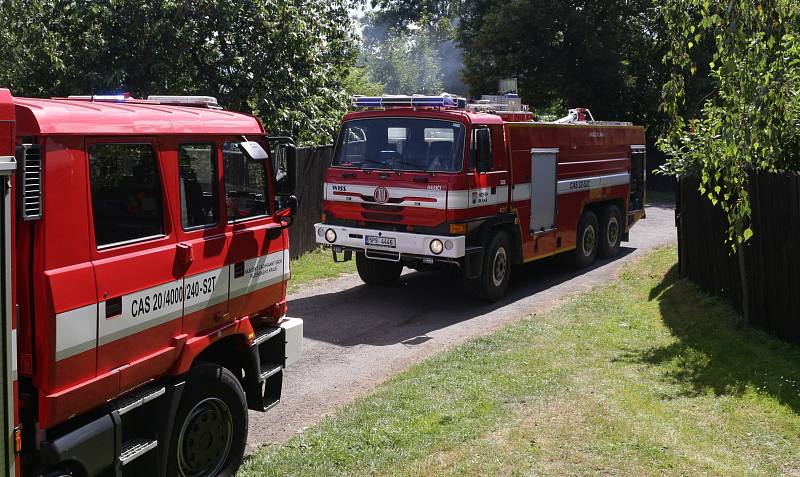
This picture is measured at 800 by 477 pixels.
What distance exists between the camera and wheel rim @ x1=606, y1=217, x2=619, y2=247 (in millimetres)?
16547

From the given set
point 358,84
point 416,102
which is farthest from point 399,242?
point 358,84

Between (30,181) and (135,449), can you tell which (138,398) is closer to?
(135,449)

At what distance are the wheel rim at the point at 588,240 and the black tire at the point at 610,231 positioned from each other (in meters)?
0.47

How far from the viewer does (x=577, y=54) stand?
31.3 metres

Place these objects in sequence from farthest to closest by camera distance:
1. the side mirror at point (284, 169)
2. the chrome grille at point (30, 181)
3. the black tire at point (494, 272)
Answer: the black tire at point (494, 272), the side mirror at point (284, 169), the chrome grille at point (30, 181)

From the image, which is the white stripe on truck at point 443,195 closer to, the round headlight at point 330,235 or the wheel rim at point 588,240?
the round headlight at point 330,235

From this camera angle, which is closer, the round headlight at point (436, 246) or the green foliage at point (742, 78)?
the green foliage at point (742, 78)

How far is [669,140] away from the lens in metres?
9.09

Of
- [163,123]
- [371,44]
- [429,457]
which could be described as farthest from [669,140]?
[371,44]

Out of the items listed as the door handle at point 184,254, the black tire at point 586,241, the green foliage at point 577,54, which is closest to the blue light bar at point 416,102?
the black tire at point 586,241

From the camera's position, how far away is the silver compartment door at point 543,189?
13.3 meters

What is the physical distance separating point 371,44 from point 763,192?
93.2 meters

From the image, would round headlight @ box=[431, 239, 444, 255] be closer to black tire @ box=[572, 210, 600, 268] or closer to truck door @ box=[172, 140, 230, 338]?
black tire @ box=[572, 210, 600, 268]

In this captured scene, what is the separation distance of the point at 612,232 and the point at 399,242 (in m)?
6.65
